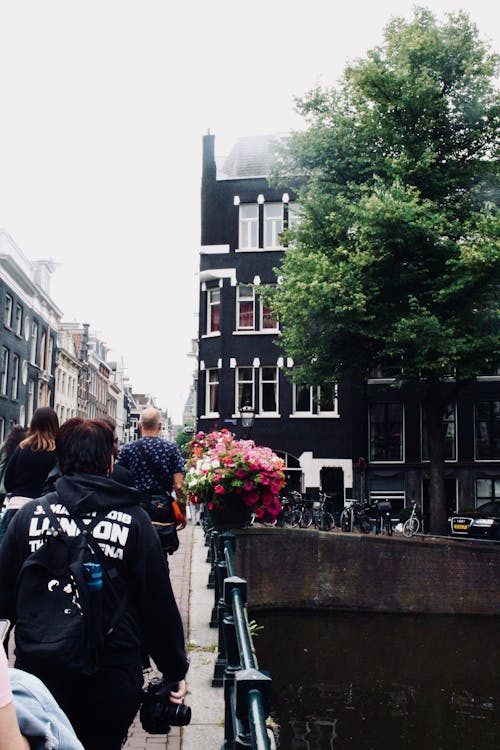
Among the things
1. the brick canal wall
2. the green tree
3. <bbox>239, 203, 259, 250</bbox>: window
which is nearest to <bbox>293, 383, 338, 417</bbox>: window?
<bbox>239, 203, 259, 250</bbox>: window

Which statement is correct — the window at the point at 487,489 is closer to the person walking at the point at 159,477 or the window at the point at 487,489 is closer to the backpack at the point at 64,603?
the person walking at the point at 159,477

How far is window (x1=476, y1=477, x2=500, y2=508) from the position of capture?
1092 inches

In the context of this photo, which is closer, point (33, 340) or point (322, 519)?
point (322, 519)

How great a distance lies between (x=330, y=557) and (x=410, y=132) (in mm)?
11043

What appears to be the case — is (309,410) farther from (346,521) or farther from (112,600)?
(112,600)

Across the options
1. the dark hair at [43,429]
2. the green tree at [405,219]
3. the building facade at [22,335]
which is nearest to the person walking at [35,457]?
the dark hair at [43,429]

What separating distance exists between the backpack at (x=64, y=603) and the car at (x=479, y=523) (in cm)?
2048

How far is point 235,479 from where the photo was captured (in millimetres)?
8164

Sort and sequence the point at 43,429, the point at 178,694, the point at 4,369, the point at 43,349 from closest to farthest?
the point at 178,694, the point at 43,429, the point at 4,369, the point at 43,349

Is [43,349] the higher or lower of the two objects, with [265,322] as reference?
higher

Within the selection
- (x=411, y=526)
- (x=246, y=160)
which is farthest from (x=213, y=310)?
(x=411, y=526)

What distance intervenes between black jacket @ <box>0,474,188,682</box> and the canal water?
24.4 feet

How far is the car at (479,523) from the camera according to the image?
70.1ft

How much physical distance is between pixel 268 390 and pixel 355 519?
26.5 feet
